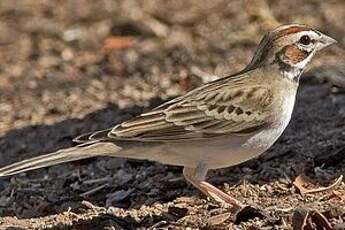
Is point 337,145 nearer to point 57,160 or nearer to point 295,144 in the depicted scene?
point 295,144

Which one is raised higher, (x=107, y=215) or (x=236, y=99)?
(x=236, y=99)

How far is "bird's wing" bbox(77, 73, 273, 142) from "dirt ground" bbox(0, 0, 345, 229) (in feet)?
1.71

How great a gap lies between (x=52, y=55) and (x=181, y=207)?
5.23m

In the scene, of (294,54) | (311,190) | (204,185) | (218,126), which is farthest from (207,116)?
(311,190)

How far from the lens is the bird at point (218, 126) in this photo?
7.75 meters

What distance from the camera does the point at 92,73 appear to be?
12.2m

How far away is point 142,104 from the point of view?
36.4 ft

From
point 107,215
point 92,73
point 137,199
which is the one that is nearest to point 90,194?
point 137,199

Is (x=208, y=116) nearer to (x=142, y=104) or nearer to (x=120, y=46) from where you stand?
(x=142, y=104)

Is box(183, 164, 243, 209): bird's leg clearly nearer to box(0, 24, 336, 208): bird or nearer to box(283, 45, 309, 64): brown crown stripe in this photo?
box(0, 24, 336, 208): bird

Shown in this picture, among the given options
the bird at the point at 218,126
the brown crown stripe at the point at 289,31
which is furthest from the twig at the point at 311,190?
the brown crown stripe at the point at 289,31

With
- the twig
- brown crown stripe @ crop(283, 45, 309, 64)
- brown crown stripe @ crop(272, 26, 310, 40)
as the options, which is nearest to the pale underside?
brown crown stripe @ crop(283, 45, 309, 64)

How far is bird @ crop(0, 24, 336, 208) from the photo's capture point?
7.75 m

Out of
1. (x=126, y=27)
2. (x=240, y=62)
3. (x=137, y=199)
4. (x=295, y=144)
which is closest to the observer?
(x=137, y=199)
